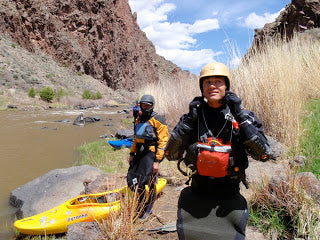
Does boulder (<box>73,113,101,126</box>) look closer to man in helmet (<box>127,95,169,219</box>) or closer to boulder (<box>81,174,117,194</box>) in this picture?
boulder (<box>81,174,117,194</box>)

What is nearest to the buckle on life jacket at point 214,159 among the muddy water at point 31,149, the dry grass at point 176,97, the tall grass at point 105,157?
the muddy water at point 31,149

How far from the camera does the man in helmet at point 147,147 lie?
327cm

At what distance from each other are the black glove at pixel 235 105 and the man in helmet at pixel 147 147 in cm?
173

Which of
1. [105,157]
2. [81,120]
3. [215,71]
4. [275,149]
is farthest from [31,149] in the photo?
[215,71]

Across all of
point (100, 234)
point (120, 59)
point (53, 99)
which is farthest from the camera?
point (120, 59)

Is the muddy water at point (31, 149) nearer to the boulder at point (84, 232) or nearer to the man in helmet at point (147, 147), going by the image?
the boulder at point (84, 232)

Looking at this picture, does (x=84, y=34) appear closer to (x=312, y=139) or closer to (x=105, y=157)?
(x=105, y=157)

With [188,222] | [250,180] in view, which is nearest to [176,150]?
[188,222]

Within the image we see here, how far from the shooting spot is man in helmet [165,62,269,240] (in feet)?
5.18

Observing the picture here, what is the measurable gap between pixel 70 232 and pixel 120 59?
5103 centimetres

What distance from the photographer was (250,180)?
3178mm

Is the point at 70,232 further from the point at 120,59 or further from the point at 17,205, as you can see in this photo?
the point at 120,59

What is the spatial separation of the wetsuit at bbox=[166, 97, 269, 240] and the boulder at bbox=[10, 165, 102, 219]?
112 inches

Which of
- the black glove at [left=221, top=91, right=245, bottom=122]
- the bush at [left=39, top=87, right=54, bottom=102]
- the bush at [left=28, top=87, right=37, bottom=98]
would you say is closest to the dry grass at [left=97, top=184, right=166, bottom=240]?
the black glove at [left=221, top=91, right=245, bottom=122]
